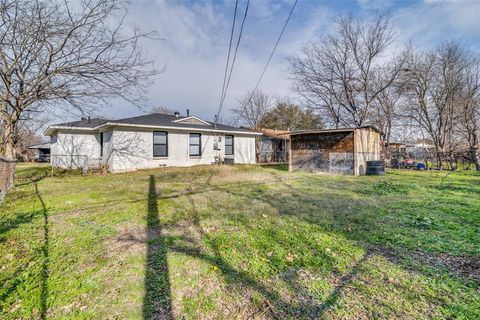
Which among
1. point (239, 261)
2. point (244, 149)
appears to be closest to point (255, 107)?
point (244, 149)

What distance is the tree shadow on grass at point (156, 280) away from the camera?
6.53ft

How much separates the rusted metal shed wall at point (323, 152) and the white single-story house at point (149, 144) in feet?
16.9

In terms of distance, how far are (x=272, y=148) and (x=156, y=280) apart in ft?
74.4

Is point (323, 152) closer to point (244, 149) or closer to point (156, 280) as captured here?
point (244, 149)

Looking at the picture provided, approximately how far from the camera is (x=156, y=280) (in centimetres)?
245

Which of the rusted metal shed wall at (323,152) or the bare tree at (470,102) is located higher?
the bare tree at (470,102)

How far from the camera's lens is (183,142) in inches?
581

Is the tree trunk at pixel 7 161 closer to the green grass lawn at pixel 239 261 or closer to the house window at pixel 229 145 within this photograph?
the green grass lawn at pixel 239 261

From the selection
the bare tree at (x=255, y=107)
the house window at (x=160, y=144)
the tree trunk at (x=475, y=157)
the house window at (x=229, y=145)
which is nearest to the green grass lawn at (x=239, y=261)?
the house window at (x=160, y=144)

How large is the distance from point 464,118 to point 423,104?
267cm

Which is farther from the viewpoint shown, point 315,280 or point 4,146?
point 4,146

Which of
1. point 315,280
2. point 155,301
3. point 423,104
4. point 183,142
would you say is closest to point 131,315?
point 155,301

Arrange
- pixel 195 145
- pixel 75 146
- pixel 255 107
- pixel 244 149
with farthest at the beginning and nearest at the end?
pixel 255 107 < pixel 244 149 < pixel 75 146 < pixel 195 145

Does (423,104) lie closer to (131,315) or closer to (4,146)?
(131,315)
